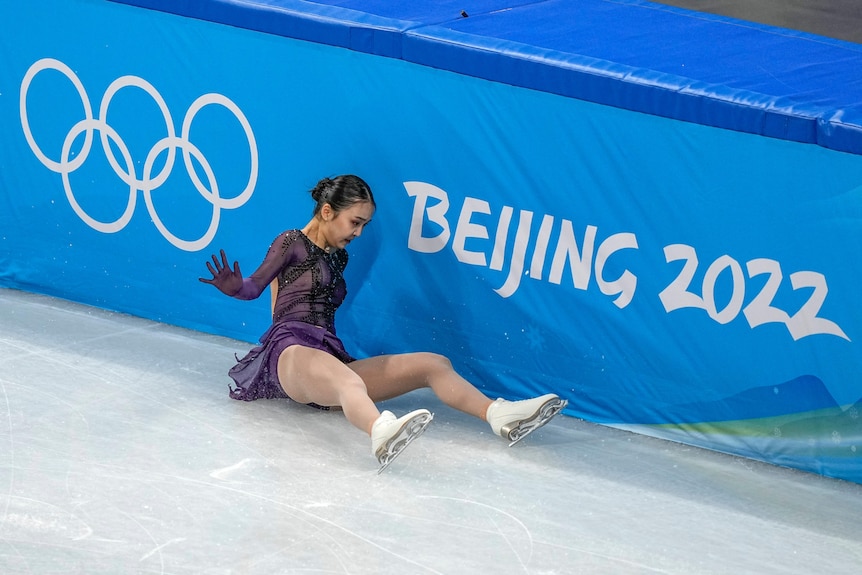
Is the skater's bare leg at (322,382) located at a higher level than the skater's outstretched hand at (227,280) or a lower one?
lower

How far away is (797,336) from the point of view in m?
4.58

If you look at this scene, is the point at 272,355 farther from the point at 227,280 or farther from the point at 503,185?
the point at 503,185

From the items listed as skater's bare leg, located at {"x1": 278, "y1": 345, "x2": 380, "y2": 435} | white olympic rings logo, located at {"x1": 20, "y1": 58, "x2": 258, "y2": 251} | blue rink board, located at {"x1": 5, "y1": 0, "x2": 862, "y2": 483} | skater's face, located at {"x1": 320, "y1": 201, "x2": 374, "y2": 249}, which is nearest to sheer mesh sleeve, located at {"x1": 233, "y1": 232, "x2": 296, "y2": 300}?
skater's face, located at {"x1": 320, "y1": 201, "x2": 374, "y2": 249}

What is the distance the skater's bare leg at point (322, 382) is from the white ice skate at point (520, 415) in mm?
455

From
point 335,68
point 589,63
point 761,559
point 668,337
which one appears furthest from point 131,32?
point 761,559

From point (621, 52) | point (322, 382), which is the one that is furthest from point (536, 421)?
point (621, 52)

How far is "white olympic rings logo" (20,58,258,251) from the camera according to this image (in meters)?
5.49

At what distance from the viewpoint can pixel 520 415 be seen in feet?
15.6

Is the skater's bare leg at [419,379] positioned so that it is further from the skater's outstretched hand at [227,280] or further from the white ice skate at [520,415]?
the skater's outstretched hand at [227,280]

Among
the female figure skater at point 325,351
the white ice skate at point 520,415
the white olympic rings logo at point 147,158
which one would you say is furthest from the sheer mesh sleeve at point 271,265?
the white ice skate at point 520,415

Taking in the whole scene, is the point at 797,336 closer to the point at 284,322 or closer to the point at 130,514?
the point at 284,322

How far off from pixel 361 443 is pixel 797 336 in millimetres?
1578

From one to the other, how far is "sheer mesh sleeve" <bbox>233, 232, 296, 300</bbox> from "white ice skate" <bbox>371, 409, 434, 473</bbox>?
73cm

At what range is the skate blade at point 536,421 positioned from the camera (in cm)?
477
